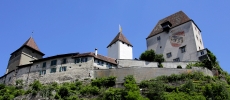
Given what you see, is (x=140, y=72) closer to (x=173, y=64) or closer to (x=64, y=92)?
(x=173, y=64)

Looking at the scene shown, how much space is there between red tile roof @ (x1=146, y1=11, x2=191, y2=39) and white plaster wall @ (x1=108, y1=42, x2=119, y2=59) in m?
7.87

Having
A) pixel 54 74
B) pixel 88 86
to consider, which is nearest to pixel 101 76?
pixel 88 86

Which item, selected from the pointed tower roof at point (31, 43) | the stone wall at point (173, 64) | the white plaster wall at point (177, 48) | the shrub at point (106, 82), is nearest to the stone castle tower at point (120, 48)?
the white plaster wall at point (177, 48)

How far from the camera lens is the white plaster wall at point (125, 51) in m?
51.8

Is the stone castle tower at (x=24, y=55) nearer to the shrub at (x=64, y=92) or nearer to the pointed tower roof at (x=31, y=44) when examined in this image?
the pointed tower roof at (x=31, y=44)

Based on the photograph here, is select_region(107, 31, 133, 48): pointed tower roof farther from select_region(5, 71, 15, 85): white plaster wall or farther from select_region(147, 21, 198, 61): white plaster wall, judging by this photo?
select_region(5, 71, 15, 85): white plaster wall

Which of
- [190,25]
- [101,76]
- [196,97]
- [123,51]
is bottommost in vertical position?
[196,97]

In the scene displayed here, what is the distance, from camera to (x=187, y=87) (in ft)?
121

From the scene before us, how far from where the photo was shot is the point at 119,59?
1844 inches

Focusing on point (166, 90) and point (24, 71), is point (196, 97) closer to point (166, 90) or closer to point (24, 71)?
point (166, 90)

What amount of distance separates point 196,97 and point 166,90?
447 cm

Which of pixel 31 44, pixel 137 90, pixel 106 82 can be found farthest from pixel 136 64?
pixel 31 44

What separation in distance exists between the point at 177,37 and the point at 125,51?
9.99 m

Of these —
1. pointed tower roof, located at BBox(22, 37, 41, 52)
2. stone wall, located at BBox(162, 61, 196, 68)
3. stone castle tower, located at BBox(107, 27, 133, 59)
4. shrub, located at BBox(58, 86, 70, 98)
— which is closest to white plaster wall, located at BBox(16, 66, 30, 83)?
pointed tower roof, located at BBox(22, 37, 41, 52)
